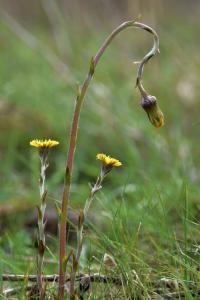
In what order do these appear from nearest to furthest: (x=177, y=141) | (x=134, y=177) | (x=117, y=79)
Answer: (x=134, y=177)
(x=177, y=141)
(x=117, y=79)

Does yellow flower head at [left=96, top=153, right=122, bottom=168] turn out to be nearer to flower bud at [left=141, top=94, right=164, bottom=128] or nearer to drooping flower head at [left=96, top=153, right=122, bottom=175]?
drooping flower head at [left=96, top=153, right=122, bottom=175]

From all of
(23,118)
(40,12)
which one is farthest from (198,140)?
(40,12)

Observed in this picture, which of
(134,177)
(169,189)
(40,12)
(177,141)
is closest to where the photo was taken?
(169,189)

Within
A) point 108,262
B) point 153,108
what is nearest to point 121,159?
point 108,262

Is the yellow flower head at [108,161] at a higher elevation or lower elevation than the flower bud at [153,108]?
lower

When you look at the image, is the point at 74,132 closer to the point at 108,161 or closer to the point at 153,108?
the point at 108,161

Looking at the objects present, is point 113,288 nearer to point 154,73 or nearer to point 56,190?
point 56,190

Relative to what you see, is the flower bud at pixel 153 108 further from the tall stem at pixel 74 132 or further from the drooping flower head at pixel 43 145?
the drooping flower head at pixel 43 145

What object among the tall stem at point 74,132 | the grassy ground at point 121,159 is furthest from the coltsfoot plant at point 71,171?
the grassy ground at point 121,159
